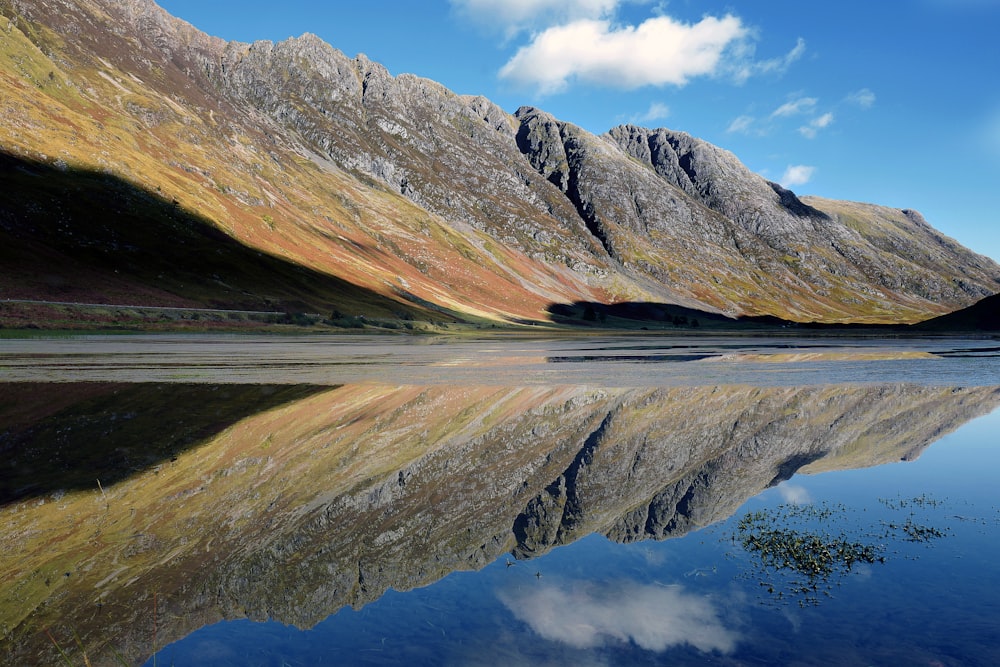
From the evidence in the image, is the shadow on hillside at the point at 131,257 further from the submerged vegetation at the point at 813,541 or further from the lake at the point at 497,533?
the submerged vegetation at the point at 813,541

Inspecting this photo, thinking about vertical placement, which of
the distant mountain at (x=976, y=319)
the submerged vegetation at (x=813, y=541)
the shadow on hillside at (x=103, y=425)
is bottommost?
the shadow on hillside at (x=103, y=425)

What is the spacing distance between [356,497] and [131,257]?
130 m

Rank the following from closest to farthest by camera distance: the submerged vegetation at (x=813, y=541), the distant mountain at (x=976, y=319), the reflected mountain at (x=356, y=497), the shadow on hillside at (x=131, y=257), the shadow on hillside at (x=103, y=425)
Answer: the reflected mountain at (x=356, y=497), the submerged vegetation at (x=813, y=541), the shadow on hillside at (x=103, y=425), the shadow on hillside at (x=131, y=257), the distant mountain at (x=976, y=319)

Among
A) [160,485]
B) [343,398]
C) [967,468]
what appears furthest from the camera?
[343,398]

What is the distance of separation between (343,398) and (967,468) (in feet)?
76.4

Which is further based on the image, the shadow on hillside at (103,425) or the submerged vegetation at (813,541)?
the shadow on hillside at (103,425)

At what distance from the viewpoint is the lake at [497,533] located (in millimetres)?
7863

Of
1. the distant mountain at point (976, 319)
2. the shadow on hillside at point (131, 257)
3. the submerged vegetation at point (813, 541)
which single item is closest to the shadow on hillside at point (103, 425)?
the submerged vegetation at point (813, 541)

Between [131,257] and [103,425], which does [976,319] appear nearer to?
[103,425]

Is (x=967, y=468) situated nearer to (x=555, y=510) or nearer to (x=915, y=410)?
(x=915, y=410)

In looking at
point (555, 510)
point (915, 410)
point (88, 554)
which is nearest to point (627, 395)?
point (915, 410)

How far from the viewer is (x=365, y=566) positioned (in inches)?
410

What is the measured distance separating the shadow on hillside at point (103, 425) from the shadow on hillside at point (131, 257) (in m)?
81.1

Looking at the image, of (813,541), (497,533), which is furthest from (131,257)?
(813,541)
